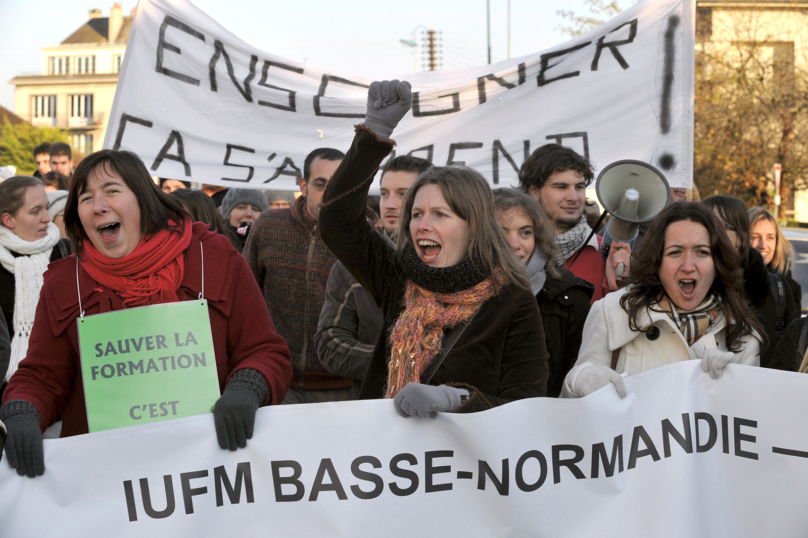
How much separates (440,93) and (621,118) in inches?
48.6

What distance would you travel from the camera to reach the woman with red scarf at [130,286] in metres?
2.47

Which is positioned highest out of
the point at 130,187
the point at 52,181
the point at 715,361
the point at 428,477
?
the point at 52,181

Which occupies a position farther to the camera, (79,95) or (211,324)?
(79,95)

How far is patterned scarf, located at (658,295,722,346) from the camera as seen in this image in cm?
297

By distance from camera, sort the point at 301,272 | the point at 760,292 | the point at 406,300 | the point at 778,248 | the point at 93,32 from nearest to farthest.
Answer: the point at 406,300 < the point at 760,292 < the point at 301,272 < the point at 778,248 < the point at 93,32

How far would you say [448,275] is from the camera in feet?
8.45

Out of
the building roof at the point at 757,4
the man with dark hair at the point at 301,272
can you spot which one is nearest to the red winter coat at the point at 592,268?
the man with dark hair at the point at 301,272

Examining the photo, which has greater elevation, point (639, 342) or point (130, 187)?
point (130, 187)

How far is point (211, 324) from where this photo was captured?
255cm

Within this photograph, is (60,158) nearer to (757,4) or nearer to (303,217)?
(303,217)

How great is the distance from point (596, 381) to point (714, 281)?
2.41ft

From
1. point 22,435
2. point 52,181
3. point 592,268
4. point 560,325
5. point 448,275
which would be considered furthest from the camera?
point 52,181

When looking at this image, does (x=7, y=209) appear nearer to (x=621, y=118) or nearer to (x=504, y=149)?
(x=504, y=149)

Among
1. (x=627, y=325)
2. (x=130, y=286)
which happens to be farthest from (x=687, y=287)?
(x=130, y=286)
